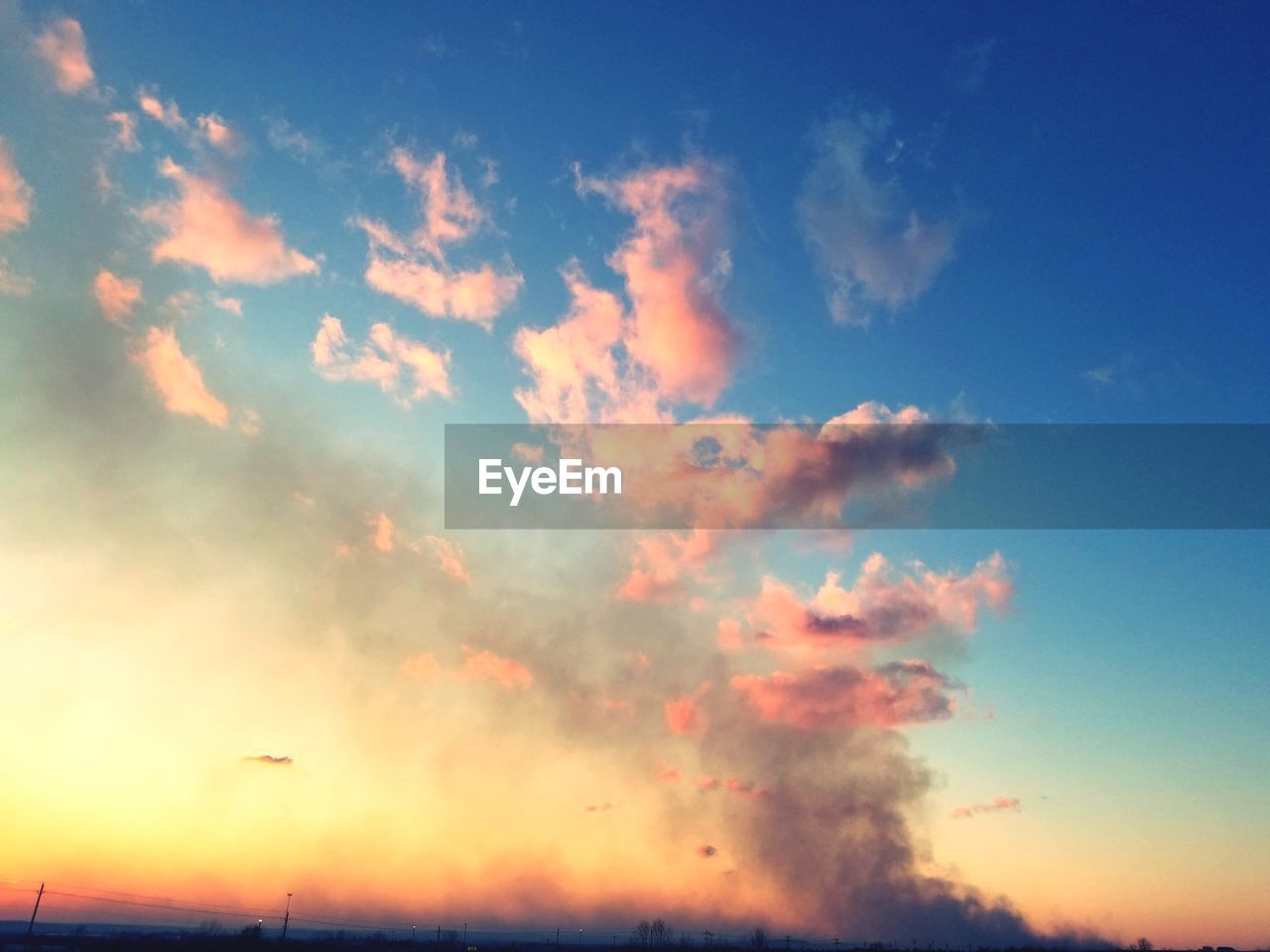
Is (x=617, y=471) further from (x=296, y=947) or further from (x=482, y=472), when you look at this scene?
(x=296, y=947)

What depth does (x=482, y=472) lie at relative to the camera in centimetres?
7512

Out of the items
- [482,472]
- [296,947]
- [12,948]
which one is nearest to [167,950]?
[12,948]

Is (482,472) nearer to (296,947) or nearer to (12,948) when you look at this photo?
(12,948)

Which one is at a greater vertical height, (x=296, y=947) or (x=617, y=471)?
(x=617, y=471)

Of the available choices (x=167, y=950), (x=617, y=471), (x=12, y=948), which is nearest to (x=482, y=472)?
(x=617, y=471)

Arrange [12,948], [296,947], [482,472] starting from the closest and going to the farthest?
[482,472] → [12,948] → [296,947]

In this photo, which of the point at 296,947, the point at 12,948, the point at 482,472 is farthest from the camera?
the point at 296,947

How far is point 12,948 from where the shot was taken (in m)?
147

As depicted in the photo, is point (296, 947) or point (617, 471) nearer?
point (617, 471)

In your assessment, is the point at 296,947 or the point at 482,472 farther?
the point at 296,947

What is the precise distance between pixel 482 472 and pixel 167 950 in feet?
475

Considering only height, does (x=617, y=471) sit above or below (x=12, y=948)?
above

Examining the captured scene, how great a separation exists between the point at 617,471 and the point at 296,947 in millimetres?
182899

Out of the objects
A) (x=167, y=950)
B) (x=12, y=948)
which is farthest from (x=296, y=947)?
(x=12, y=948)
